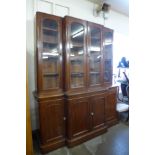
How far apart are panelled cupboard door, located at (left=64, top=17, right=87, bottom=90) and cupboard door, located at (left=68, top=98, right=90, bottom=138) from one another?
275 millimetres

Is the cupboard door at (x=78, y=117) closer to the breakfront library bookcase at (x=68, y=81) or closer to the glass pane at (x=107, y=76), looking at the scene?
the breakfront library bookcase at (x=68, y=81)

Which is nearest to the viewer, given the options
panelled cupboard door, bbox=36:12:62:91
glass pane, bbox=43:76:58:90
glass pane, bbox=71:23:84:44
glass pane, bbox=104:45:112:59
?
panelled cupboard door, bbox=36:12:62:91

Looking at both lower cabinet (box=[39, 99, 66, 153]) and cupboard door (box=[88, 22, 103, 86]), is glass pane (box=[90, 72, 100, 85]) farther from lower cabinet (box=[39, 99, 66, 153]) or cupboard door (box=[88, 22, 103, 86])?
lower cabinet (box=[39, 99, 66, 153])

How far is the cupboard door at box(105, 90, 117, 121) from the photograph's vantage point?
298 cm

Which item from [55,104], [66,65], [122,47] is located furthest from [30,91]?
[122,47]

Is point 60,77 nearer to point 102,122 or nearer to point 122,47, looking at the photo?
point 102,122

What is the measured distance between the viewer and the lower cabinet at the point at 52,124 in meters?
2.17

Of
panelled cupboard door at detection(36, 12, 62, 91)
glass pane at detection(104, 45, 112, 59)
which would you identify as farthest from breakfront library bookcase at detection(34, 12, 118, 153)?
glass pane at detection(104, 45, 112, 59)

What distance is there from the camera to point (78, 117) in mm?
2451

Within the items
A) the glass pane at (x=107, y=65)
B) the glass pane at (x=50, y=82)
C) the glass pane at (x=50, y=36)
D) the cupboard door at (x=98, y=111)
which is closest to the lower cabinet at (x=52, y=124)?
the glass pane at (x=50, y=82)

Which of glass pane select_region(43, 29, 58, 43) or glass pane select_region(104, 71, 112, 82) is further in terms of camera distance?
glass pane select_region(104, 71, 112, 82)

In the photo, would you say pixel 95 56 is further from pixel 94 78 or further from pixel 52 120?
pixel 52 120

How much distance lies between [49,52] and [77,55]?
0.54 m
